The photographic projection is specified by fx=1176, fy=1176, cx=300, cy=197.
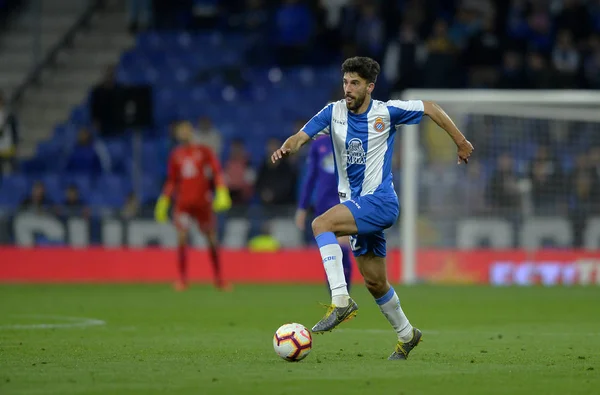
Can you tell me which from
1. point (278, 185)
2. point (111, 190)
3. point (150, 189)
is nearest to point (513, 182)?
point (278, 185)

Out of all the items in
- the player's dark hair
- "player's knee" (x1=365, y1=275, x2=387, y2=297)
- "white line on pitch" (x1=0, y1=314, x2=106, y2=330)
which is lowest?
"white line on pitch" (x1=0, y1=314, x2=106, y2=330)

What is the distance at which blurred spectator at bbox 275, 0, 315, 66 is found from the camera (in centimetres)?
2458

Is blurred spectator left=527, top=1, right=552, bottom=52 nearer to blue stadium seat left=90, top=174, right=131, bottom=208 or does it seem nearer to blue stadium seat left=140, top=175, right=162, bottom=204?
blue stadium seat left=140, top=175, right=162, bottom=204

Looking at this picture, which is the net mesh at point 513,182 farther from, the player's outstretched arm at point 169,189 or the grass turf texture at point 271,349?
the player's outstretched arm at point 169,189

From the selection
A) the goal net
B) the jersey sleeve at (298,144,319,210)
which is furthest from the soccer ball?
the goal net

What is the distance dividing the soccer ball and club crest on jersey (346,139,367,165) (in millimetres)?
1324

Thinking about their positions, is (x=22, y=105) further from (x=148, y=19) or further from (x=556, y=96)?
(x=556, y=96)

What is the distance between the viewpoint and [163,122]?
24484mm

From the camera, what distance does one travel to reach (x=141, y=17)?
2722 cm

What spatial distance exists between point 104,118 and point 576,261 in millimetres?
8969

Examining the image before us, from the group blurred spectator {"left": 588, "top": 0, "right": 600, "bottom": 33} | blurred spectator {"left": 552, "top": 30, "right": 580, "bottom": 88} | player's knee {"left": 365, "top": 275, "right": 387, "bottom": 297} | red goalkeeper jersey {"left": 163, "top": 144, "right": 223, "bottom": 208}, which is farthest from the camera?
blurred spectator {"left": 588, "top": 0, "right": 600, "bottom": 33}

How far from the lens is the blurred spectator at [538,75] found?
22703 millimetres

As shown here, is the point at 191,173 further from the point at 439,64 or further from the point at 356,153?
the point at 356,153

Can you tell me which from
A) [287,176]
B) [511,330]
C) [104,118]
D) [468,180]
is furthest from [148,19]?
[511,330]
